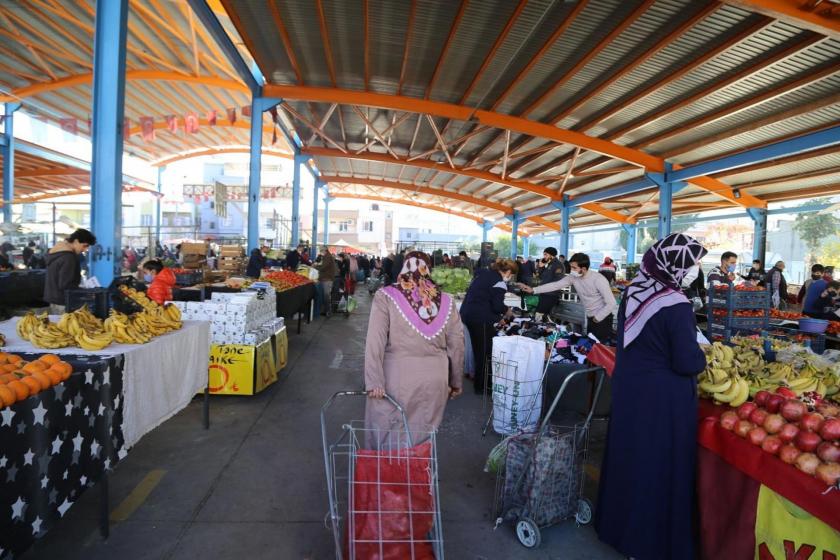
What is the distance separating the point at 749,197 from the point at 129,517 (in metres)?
19.9

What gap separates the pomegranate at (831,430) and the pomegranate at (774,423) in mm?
161

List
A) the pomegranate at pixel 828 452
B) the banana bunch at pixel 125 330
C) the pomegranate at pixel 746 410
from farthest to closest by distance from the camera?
1. the banana bunch at pixel 125 330
2. the pomegranate at pixel 746 410
3. the pomegranate at pixel 828 452

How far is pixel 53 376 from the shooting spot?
236 centimetres

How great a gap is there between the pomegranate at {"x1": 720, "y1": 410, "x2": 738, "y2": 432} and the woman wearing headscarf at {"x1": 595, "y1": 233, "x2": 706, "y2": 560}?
0.13m

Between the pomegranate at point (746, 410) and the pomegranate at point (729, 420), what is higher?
the pomegranate at point (746, 410)

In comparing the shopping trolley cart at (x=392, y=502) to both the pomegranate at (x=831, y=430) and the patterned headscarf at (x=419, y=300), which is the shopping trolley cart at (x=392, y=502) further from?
the pomegranate at (x=831, y=430)

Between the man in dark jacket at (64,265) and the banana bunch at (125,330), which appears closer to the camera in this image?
the banana bunch at (125,330)

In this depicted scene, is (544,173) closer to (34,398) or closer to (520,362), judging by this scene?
(520,362)

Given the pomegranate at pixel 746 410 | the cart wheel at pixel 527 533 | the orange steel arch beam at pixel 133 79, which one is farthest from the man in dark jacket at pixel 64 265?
the orange steel arch beam at pixel 133 79

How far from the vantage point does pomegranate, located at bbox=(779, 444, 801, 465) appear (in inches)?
87.7

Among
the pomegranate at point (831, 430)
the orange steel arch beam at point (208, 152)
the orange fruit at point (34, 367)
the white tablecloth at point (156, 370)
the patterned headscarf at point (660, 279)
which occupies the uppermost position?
the orange steel arch beam at point (208, 152)

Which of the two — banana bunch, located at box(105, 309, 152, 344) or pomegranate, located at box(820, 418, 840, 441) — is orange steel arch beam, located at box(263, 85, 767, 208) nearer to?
banana bunch, located at box(105, 309, 152, 344)

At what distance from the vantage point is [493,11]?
8359 millimetres

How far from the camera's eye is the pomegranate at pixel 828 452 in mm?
2111
